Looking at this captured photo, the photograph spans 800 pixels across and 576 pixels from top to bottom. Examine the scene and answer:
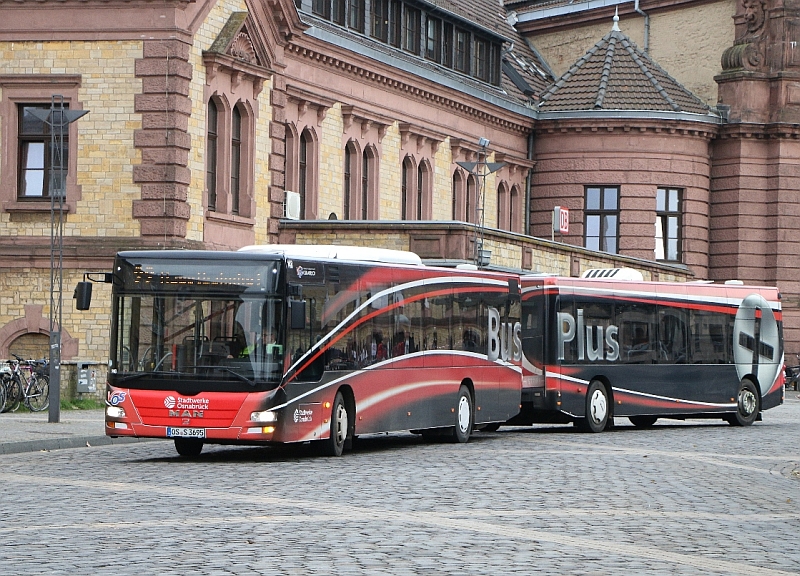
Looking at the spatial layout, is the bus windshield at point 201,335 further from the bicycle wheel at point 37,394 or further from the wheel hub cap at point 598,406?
A: the wheel hub cap at point 598,406

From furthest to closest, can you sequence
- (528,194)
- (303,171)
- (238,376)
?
(528,194), (303,171), (238,376)

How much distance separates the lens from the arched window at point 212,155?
117ft

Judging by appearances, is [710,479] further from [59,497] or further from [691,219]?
[691,219]

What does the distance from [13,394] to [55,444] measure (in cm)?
672

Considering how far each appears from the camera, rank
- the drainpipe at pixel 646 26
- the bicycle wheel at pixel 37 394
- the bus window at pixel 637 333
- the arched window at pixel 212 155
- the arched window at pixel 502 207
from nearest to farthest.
Result: the bicycle wheel at pixel 37 394 → the bus window at pixel 637 333 → the arched window at pixel 212 155 → the arched window at pixel 502 207 → the drainpipe at pixel 646 26

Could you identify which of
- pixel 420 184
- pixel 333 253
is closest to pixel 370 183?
pixel 420 184

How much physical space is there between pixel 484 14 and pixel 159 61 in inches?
997

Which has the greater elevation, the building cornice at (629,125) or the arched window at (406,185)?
the building cornice at (629,125)

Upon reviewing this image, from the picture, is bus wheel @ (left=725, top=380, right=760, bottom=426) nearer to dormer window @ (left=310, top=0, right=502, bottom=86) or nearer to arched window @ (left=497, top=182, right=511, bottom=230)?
Answer: dormer window @ (left=310, top=0, right=502, bottom=86)

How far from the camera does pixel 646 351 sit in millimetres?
32906

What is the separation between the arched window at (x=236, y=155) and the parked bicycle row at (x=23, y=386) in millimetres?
7450

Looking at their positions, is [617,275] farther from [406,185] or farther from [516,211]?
[516,211]

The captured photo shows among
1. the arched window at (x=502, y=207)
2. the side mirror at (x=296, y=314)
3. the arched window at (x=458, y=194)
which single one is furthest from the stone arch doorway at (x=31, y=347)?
the arched window at (x=502, y=207)

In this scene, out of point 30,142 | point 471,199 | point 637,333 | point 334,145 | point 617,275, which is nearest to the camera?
point 637,333
